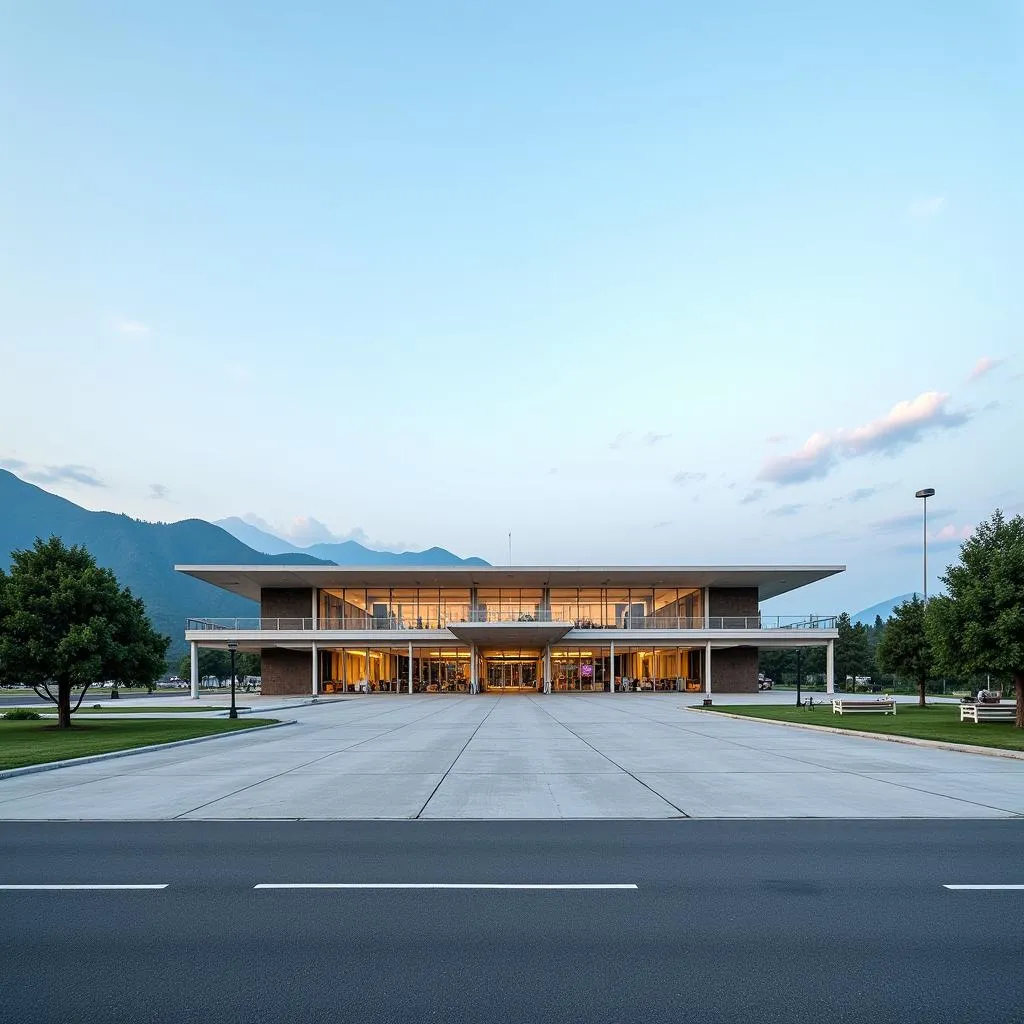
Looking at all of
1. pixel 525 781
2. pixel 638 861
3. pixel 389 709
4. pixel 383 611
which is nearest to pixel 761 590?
pixel 383 611

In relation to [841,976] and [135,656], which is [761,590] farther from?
[841,976]

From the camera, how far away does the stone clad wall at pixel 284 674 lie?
58938 millimetres

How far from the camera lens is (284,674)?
194ft

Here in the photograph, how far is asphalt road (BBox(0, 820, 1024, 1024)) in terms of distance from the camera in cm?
486

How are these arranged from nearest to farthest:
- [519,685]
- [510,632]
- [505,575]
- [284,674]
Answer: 1. [510,632]
2. [505,575]
3. [284,674]
4. [519,685]

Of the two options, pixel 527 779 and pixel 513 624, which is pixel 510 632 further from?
pixel 527 779

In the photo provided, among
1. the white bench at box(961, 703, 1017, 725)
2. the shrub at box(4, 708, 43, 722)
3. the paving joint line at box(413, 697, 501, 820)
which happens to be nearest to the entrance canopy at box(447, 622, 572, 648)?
the paving joint line at box(413, 697, 501, 820)

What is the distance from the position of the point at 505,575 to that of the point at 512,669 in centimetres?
1974

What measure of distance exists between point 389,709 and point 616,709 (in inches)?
432

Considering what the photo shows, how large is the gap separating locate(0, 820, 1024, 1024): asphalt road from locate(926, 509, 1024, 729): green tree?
1667cm

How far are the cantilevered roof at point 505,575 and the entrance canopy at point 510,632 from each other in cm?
392

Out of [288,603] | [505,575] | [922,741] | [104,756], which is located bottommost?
[922,741]

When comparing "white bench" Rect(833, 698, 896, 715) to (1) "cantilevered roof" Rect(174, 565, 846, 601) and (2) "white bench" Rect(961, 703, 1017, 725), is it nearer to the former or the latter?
(2) "white bench" Rect(961, 703, 1017, 725)

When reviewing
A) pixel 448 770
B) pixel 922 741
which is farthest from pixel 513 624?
pixel 448 770
